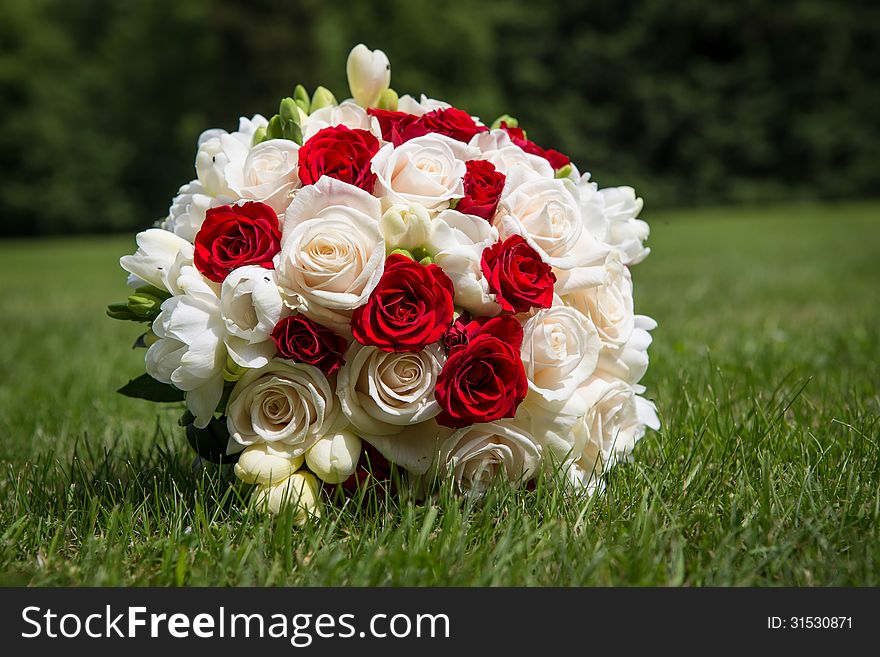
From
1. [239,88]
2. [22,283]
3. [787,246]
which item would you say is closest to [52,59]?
[239,88]

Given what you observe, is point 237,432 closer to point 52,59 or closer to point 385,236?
point 385,236

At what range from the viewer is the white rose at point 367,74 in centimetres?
197

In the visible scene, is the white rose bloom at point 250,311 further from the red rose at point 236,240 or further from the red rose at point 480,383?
the red rose at point 480,383

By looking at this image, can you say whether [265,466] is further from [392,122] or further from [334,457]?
[392,122]

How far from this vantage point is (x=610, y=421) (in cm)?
180

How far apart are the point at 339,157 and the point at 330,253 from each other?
0.24m

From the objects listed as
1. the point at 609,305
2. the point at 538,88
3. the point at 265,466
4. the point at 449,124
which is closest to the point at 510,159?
the point at 449,124

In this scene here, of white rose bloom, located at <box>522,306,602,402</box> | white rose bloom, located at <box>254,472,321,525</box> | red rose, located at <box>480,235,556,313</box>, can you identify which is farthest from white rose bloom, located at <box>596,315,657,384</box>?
white rose bloom, located at <box>254,472,321,525</box>

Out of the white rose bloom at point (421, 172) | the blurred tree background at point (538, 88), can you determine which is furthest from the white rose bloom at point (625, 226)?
the blurred tree background at point (538, 88)

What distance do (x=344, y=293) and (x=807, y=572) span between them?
927mm

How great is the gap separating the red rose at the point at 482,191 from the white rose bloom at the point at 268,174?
0.35m

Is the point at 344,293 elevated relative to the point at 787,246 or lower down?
lower down
